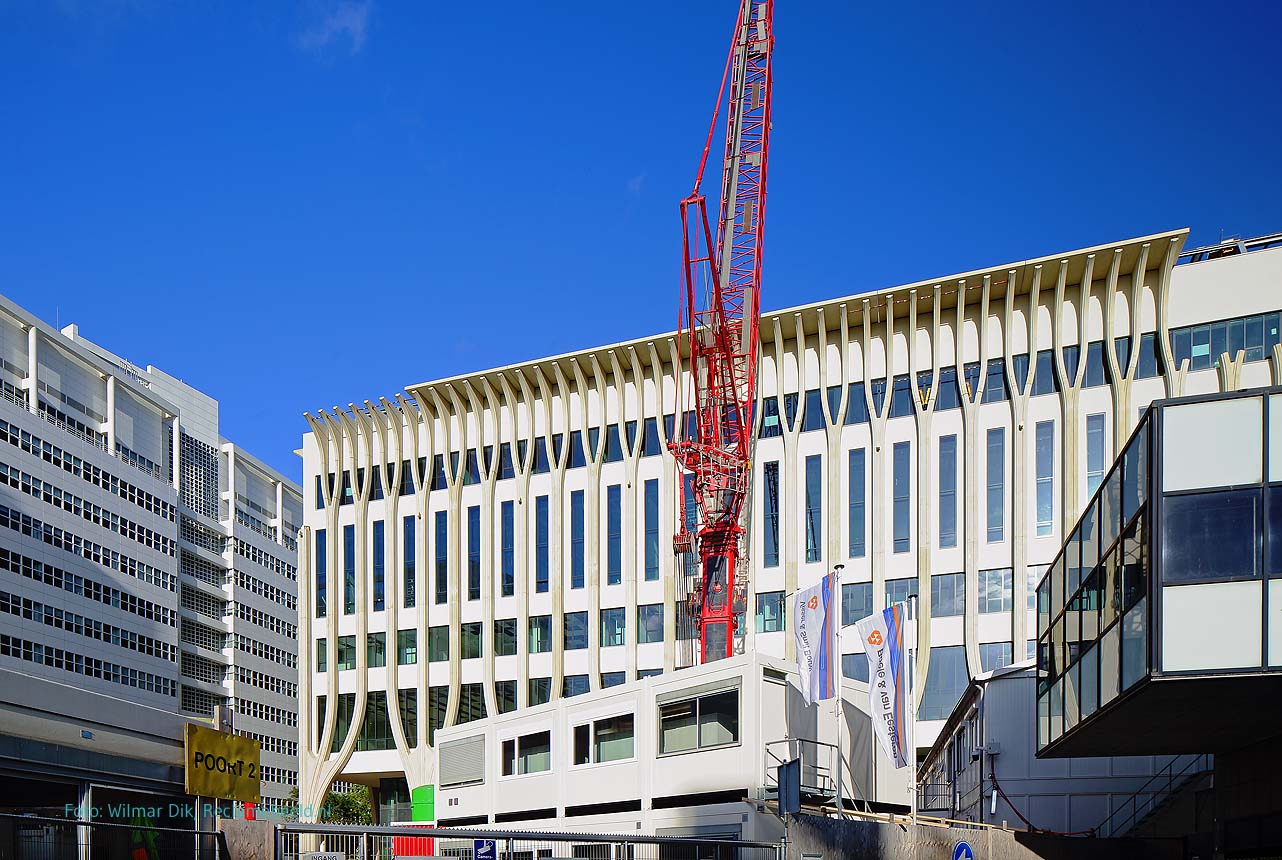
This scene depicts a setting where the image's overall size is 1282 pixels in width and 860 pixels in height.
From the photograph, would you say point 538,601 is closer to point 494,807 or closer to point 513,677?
point 513,677

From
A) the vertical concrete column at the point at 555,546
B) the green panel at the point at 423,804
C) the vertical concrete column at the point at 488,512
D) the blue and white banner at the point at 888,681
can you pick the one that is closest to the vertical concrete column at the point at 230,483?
the vertical concrete column at the point at 488,512

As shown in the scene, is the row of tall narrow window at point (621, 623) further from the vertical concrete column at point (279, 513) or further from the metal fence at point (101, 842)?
the vertical concrete column at point (279, 513)

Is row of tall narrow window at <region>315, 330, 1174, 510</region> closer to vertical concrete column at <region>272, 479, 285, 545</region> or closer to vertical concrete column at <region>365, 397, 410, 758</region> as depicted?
vertical concrete column at <region>365, 397, 410, 758</region>

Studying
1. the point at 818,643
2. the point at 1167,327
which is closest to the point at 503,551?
the point at 1167,327

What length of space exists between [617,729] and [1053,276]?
3682 cm

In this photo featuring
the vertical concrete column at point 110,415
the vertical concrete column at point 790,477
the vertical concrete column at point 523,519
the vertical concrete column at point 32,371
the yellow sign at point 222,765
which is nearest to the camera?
the yellow sign at point 222,765

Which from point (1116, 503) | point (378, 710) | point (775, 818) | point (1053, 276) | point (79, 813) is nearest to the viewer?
point (1116, 503)

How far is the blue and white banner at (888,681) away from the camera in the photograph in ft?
105

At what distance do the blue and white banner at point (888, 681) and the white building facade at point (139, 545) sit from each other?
57.7 m

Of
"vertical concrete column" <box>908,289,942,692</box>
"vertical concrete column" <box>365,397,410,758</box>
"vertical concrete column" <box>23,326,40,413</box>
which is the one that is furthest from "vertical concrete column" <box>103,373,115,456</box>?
"vertical concrete column" <box>908,289,942,692</box>

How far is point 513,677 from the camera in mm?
74062

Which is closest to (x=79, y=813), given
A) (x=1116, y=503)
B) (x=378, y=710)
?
(x=1116, y=503)

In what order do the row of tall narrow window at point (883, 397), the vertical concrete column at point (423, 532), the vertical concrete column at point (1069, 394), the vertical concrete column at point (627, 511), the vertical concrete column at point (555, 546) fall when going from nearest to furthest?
the row of tall narrow window at point (883, 397) → the vertical concrete column at point (1069, 394) → the vertical concrete column at point (627, 511) → the vertical concrete column at point (555, 546) → the vertical concrete column at point (423, 532)

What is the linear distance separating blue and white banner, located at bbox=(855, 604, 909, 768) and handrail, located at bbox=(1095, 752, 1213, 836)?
8929mm
